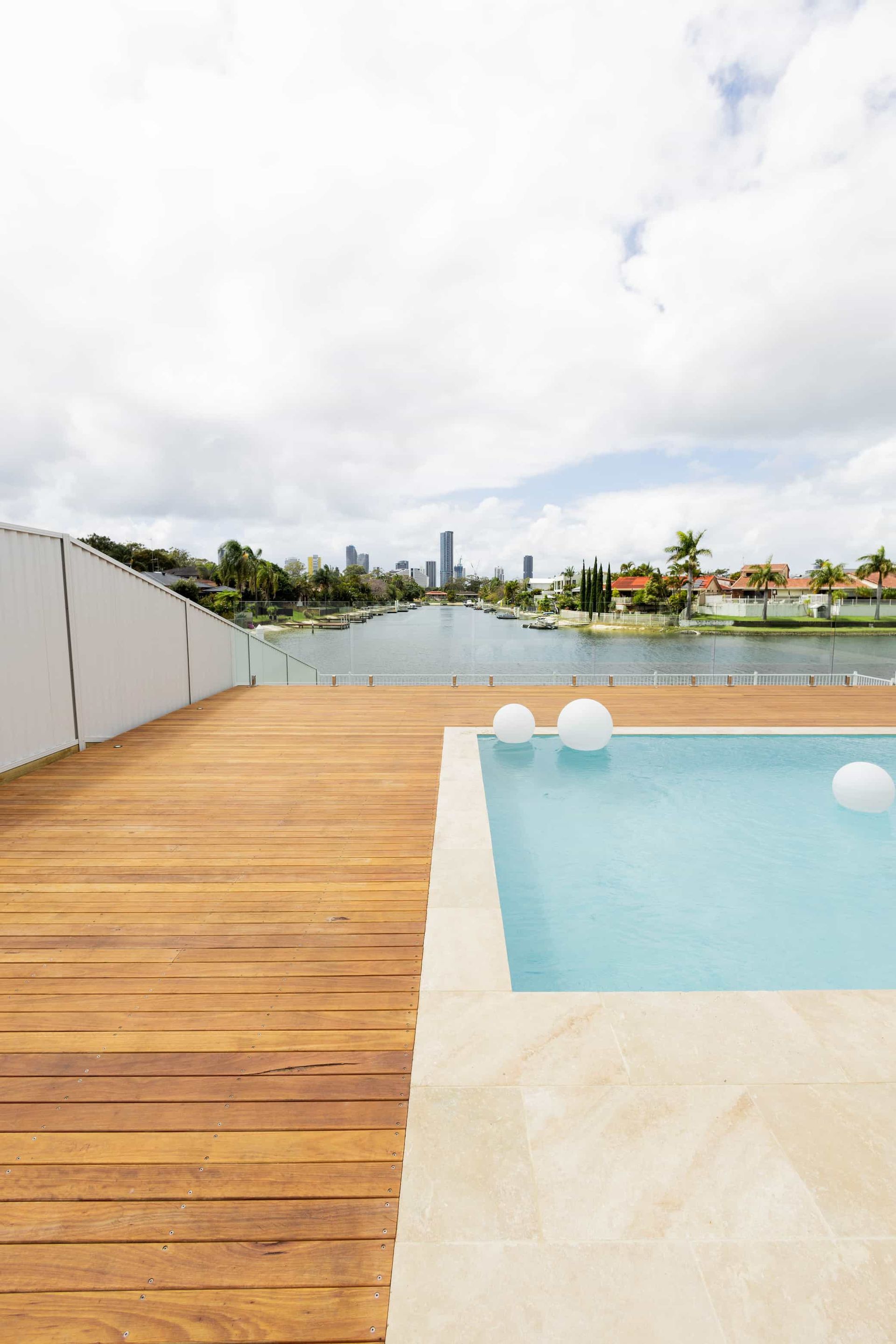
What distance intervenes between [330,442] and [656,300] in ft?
58.0

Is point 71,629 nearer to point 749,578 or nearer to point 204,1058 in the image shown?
point 204,1058

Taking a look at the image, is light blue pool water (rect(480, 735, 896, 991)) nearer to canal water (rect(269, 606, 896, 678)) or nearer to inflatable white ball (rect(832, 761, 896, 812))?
inflatable white ball (rect(832, 761, 896, 812))

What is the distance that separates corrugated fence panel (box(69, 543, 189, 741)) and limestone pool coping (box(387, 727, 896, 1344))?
5278 mm

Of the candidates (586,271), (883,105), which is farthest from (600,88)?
(883,105)

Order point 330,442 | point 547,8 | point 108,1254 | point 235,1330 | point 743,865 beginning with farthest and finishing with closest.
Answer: point 330,442 → point 547,8 → point 743,865 → point 108,1254 → point 235,1330


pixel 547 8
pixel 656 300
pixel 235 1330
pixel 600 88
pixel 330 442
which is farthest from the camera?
pixel 330 442

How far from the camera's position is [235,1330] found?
123 cm

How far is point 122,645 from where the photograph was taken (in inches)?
261

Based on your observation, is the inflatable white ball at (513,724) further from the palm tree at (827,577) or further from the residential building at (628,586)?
the residential building at (628,586)

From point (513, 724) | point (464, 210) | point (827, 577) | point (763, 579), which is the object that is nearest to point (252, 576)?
point (763, 579)

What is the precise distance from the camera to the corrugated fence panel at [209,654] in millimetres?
8586

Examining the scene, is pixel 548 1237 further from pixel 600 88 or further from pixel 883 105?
pixel 883 105

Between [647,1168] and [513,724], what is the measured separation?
17.2 ft

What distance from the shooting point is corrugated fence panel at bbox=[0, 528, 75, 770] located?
4.74 m
